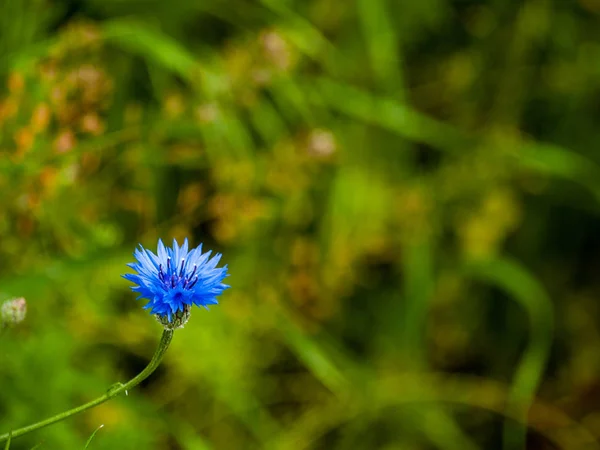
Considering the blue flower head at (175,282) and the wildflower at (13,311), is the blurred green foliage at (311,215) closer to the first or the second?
the wildflower at (13,311)

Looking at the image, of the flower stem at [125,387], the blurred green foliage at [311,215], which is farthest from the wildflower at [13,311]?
the blurred green foliage at [311,215]

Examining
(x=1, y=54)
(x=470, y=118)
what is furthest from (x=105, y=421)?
(x=470, y=118)

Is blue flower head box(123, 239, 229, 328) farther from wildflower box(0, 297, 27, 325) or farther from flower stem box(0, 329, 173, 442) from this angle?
wildflower box(0, 297, 27, 325)

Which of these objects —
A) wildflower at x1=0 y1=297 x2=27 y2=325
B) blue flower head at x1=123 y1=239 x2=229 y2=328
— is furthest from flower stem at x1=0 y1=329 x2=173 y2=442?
wildflower at x1=0 y1=297 x2=27 y2=325

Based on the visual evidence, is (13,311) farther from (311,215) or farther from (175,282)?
(311,215)

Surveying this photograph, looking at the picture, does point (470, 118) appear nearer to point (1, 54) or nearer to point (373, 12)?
point (373, 12)

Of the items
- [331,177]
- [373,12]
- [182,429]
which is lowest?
[182,429]
